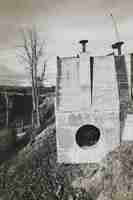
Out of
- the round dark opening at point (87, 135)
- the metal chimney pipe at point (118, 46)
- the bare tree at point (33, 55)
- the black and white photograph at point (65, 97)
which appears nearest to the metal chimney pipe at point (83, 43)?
the black and white photograph at point (65, 97)

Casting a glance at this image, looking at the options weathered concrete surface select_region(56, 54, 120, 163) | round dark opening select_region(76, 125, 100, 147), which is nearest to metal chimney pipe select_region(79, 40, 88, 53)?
weathered concrete surface select_region(56, 54, 120, 163)

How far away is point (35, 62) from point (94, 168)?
187cm

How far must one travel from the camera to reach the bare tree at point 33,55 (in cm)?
404

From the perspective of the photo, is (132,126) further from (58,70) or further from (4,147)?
(4,147)

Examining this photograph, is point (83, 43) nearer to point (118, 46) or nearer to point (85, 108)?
point (118, 46)

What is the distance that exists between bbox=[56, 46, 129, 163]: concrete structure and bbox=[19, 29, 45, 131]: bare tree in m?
0.32

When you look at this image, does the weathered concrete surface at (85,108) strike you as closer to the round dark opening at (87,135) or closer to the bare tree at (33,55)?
the round dark opening at (87,135)

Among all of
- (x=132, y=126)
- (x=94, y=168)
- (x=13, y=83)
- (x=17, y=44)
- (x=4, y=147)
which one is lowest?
(x=94, y=168)

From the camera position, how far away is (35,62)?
4.07m

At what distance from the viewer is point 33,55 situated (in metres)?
4.08

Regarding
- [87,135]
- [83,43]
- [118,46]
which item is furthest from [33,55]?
[87,135]

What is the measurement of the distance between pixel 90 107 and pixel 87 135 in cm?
44

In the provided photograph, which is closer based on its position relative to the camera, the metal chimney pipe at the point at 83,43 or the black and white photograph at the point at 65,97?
the black and white photograph at the point at 65,97

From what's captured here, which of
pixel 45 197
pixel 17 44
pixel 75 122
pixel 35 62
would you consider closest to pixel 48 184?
pixel 45 197
